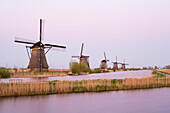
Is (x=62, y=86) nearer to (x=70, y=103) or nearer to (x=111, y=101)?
(x=70, y=103)

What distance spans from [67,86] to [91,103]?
347 centimetres

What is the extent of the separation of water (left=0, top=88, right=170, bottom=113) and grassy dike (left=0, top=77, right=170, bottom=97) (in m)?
0.56

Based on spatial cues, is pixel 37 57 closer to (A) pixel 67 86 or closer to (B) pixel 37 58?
(B) pixel 37 58

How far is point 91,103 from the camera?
45.2 feet

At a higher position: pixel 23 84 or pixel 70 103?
pixel 23 84

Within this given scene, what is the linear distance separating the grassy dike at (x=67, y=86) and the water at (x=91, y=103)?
0.56 meters

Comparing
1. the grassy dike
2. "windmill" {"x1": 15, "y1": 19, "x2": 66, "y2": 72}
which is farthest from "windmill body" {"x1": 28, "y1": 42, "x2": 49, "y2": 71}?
the grassy dike

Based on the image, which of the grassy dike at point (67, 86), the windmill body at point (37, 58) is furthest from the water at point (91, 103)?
the windmill body at point (37, 58)

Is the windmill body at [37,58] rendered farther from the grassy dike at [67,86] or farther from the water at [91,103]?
the water at [91,103]

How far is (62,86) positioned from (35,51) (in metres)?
22.7

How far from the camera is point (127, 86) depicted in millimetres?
18953

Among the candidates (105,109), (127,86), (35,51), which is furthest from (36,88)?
(35,51)

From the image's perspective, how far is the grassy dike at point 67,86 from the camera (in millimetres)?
14734

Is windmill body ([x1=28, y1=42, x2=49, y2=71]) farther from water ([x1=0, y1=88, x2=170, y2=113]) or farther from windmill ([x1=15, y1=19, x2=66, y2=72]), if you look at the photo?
water ([x1=0, y1=88, x2=170, y2=113])
